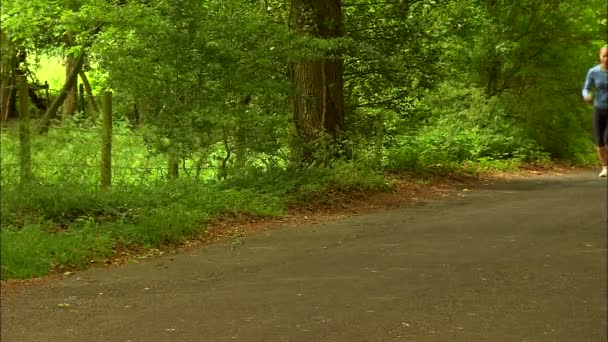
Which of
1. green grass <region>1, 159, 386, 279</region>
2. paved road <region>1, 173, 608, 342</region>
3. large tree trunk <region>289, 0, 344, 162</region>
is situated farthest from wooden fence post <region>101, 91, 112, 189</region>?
large tree trunk <region>289, 0, 344, 162</region>

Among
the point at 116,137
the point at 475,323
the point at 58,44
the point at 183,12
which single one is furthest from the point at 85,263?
the point at 58,44

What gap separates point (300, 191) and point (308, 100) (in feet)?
8.65

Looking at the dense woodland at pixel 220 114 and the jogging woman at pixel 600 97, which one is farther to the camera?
the dense woodland at pixel 220 114

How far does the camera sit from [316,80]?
16.7m

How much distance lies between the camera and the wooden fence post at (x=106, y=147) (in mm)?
11359

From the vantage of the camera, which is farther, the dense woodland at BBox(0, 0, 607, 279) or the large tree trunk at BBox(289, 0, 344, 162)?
the large tree trunk at BBox(289, 0, 344, 162)

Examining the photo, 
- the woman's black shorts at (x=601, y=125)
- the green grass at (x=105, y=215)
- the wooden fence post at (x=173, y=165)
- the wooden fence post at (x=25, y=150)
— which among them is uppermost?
the woman's black shorts at (x=601, y=125)

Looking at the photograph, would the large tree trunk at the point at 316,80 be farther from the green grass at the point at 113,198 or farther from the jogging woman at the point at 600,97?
the jogging woman at the point at 600,97

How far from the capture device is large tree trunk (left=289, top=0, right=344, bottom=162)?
53.2 ft

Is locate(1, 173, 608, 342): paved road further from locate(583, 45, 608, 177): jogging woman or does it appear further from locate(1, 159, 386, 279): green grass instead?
locate(583, 45, 608, 177): jogging woman

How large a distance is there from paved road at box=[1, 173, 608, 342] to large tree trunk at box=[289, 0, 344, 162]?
4084 mm

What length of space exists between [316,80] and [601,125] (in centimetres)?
971

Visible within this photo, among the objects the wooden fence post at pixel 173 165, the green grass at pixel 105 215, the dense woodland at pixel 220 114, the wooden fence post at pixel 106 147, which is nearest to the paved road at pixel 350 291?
the green grass at pixel 105 215

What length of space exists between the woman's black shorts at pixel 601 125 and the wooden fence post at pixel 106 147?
652 centimetres
